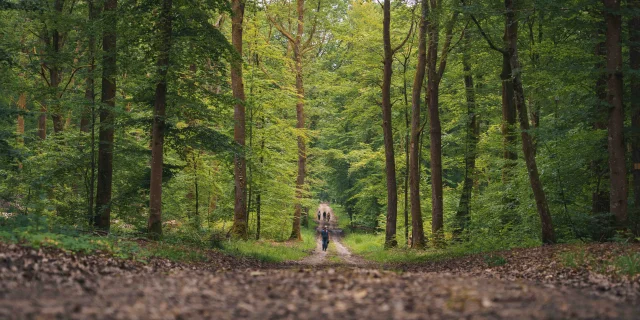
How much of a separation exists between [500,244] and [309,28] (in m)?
19.5

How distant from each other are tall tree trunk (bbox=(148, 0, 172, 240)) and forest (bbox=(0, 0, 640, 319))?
5 cm

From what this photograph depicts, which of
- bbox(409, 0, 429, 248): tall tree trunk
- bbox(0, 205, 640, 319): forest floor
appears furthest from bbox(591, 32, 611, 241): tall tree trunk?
bbox(409, 0, 429, 248): tall tree trunk

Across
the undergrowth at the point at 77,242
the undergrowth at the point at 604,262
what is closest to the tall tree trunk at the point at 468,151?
the undergrowth at the point at 604,262

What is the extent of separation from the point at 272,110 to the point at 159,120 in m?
11.8

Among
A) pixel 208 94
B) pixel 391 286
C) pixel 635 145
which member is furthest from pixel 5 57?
pixel 635 145

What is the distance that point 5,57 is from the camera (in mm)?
11977

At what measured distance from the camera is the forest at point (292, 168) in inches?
212

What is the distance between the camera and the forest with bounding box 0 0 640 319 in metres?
5.38

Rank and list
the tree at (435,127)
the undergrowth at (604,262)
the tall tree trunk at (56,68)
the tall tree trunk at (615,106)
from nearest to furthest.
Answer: the undergrowth at (604,262), the tall tree trunk at (615,106), the tall tree trunk at (56,68), the tree at (435,127)

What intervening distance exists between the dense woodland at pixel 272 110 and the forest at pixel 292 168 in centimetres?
8

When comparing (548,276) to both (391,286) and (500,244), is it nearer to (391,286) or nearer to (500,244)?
(391,286)

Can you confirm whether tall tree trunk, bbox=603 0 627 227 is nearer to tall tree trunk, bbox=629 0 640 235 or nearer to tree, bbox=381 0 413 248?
tall tree trunk, bbox=629 0 640 235

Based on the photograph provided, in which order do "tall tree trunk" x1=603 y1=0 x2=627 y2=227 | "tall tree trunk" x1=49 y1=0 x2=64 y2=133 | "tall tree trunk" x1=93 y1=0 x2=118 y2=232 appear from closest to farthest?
"tall tree trunk" x1=603 y1=0 x2=627 y2=227, "tall tree trunk" x1=93 y1=0 x2=118 y2=232, "tall tree trunk" x1=49 y1=0 x2=64 y2=133

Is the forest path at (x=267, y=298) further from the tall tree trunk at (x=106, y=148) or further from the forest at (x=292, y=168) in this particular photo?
the tall tree trunk at (x=106, y=148)
